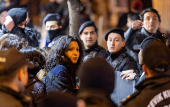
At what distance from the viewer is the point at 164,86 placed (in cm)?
263

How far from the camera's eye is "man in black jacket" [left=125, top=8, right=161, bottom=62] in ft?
17.7

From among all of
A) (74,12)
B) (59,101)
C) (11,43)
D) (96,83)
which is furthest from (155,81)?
(74,12)

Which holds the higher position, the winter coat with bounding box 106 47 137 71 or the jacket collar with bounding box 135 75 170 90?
the jacket collar with bounding box 135 75 170 90

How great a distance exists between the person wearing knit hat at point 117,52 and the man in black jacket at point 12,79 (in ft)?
7.88

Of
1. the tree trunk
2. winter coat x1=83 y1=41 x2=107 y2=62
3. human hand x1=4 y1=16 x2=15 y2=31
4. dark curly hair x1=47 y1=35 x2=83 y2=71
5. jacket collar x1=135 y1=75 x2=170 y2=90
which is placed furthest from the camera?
the tree trunk

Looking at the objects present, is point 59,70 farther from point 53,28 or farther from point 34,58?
point 53,28

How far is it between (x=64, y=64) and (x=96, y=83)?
4.71 feet

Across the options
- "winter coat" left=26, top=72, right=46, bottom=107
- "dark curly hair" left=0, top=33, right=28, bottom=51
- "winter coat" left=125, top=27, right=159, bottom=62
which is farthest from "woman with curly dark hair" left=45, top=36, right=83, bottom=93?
"winter coat" left=125, top=27, right=159, bottom=62

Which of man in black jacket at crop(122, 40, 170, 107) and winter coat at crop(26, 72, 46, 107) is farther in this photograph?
winter coat at crop(26, 72, 46, 107)

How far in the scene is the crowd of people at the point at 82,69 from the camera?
250cm

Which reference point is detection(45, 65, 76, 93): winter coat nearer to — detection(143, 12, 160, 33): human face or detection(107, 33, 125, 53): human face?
detection(107, 33, 125, 53): human face

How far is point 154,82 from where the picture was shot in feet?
8.68

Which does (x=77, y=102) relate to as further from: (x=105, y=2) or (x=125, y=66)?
(x=105, y=2)

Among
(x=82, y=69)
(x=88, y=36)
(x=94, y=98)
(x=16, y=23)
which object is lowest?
(x=88, y=36)
